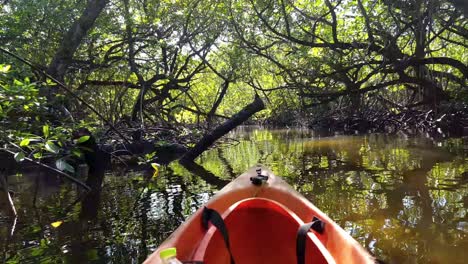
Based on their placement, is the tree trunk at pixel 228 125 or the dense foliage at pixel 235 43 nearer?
the tree trunk at pixel 228 125

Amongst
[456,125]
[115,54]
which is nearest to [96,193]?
[115,54]

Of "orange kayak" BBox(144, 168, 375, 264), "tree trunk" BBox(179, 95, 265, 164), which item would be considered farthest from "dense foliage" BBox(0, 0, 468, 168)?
"orange kayak" BBox(144, 168, 375, 264)

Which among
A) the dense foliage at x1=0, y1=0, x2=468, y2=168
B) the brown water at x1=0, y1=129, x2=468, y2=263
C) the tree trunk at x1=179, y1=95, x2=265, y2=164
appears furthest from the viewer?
the dense foliage at x1=0, y1=0, x2=468, y2=168

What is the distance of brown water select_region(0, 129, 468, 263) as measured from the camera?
10.5ft

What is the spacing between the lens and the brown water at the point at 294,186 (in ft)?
10.5

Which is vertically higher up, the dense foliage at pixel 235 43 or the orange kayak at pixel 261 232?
the dense foliage at pixel 235 43

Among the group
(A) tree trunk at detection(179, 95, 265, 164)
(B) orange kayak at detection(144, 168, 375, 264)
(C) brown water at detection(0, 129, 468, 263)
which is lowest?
(C) brown water at detection(0, 129, 468, 263)

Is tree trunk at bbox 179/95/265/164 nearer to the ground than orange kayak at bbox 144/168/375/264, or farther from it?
farther from it

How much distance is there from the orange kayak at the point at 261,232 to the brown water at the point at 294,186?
2.00ft

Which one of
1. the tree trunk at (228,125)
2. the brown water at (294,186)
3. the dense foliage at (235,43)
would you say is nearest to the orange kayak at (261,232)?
the brown water at (294,186)

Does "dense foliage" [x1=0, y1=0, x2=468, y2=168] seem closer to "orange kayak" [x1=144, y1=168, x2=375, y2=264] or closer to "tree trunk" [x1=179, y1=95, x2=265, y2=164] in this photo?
"tree trunk" [x1=179, y1=95, x2=265, y2=164]

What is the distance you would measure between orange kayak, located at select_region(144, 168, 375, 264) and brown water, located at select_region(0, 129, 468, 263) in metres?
0.61

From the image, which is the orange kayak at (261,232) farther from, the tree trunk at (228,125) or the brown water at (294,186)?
the tree trunk at (228,125)

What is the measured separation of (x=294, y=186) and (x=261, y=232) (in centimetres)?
253
